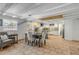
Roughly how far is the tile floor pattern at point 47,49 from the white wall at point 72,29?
0.56 feet

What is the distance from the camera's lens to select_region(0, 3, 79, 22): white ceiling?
101 inches

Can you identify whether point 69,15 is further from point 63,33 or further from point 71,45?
point 71,45

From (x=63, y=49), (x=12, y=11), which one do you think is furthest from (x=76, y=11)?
(x=12, y=11)

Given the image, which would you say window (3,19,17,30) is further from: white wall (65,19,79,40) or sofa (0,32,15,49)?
white wall (65,19,79,40)

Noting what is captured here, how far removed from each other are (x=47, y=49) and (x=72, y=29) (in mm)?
1064

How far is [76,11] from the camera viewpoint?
8.64 ft

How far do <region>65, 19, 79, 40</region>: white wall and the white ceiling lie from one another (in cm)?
26

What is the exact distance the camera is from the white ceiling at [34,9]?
2564mm

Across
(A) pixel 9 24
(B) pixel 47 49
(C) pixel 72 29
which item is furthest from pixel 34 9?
(C) pixel 72 29

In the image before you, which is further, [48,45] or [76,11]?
[48,45]

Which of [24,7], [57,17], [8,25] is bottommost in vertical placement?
[8,25]

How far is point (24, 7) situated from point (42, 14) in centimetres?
58

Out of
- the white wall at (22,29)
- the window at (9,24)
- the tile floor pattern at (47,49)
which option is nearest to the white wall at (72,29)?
the tile floor pattern at (47,49)

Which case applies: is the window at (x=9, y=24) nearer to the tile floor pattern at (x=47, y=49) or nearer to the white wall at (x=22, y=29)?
the white wall at (x=22, y=29)
